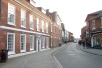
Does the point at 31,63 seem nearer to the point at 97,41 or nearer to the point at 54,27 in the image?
the point at 97,41

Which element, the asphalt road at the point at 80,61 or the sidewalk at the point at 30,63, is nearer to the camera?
the sidewalk at the point at 30,63

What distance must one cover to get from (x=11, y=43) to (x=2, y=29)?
223cm

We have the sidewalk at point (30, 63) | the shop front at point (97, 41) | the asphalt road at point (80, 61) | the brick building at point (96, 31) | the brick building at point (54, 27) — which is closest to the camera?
the sidewalk at point (30, 63)

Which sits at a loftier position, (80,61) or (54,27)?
(54,27)

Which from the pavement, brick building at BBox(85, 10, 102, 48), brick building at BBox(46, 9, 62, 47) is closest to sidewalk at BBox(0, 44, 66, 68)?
the pavement

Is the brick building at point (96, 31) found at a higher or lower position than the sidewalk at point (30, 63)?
higher

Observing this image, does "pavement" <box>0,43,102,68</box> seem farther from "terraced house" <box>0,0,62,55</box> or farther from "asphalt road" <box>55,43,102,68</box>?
"terraced house" <box>0,0,62,55</box>

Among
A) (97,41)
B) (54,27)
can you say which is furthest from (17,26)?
(54,27)

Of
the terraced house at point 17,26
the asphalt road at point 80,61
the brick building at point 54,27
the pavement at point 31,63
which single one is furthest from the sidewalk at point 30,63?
the brick building at point 54,27

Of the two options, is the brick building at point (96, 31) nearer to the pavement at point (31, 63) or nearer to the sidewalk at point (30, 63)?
the pavement at point (31, 63)

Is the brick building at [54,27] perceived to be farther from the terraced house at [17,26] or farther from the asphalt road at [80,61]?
the asphalt road at [80,61]

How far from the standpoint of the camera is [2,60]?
35.2ft

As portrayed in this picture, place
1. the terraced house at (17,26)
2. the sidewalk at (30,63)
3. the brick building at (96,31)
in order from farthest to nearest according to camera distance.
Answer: the brick building at (96,31)
the terraced house at (17,26)
the sidewalk at (30,63)

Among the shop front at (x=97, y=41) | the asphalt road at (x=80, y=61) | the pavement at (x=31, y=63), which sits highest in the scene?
the shop front at (x=97, y=41)
